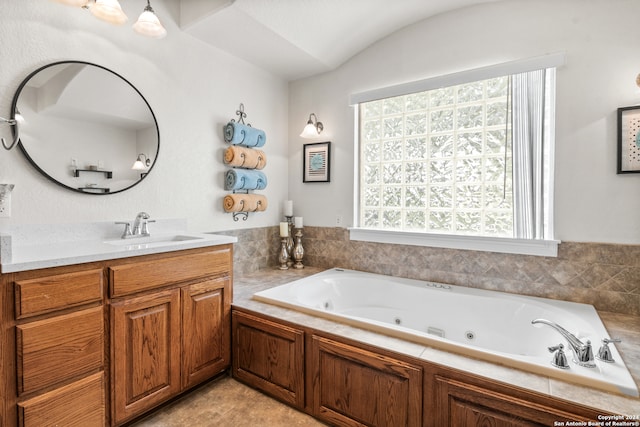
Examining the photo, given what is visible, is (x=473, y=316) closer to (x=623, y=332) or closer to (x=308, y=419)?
(x=623, y=332)

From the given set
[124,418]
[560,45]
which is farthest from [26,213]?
[560,45]

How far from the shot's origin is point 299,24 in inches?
98.6

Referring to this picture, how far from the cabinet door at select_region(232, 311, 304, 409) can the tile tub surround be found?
0.29 feet

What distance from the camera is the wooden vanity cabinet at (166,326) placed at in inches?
65.2

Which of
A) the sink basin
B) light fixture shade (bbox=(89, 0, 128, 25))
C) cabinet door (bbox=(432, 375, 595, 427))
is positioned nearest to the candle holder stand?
the sink basin

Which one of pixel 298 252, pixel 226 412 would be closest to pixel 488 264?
pixel 298 252

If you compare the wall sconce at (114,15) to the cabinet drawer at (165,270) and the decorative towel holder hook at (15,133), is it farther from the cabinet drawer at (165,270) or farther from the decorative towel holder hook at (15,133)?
the cabinet drawer at (165,270)

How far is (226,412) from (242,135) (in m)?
2.15

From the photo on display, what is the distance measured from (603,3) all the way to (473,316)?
2280 mm

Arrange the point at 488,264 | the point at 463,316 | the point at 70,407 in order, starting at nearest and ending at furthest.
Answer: the point at 70,407 < the point at 463,316 < the point at 488,264

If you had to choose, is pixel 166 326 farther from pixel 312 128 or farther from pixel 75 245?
pixel 312 128

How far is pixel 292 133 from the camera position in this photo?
11.6ft

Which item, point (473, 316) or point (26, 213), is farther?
point (473, 316)

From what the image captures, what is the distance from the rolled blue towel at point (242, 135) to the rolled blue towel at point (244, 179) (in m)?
0.26
